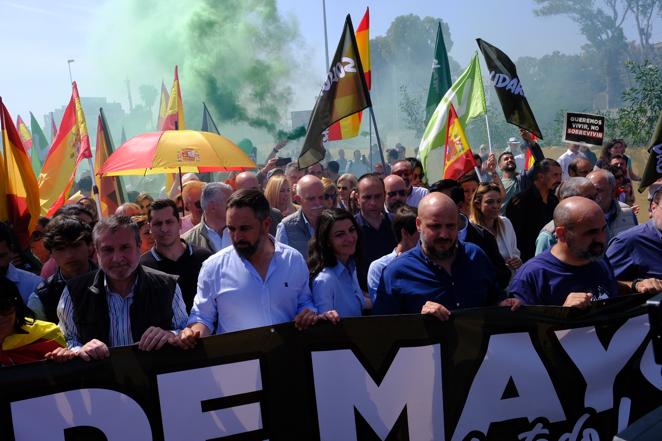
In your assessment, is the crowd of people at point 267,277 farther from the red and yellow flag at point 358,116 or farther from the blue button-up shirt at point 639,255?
the red and yellow flag at point 358,116

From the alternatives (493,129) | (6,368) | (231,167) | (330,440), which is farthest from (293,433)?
(493,129)

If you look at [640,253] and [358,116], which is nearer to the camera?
[640,253]

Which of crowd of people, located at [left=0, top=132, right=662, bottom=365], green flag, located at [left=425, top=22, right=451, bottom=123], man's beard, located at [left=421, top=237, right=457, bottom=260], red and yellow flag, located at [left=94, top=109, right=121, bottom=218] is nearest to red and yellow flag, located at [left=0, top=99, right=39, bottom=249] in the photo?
crowd of people, located at [left=0, top=132, right=662, bottom=365]

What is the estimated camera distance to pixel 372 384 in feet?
11.9

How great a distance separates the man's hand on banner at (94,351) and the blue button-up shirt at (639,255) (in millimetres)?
3213

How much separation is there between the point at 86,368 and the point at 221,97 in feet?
123

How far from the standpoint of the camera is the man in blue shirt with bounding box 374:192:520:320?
396 centimetres

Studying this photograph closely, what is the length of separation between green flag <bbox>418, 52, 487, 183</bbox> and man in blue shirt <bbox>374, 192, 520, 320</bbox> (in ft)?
15.9

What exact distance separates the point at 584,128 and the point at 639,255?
6244mm

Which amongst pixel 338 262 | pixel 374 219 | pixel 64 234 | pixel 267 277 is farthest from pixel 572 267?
pixel 64 234

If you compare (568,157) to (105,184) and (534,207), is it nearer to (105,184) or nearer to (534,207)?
(534,207)

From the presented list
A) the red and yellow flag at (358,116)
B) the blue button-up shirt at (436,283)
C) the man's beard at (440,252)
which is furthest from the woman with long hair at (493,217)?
the red and yellow flag at (358,116)

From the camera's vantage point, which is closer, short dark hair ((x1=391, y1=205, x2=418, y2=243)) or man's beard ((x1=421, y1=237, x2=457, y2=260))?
man's beard ((x1=421, y1=237, x2=457, y2=260))

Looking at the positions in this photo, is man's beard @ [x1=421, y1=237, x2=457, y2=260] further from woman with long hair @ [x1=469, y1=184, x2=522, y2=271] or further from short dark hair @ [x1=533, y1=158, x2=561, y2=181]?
short dark hair @ [x1=533, y1=158, x2=561, y2=181]
